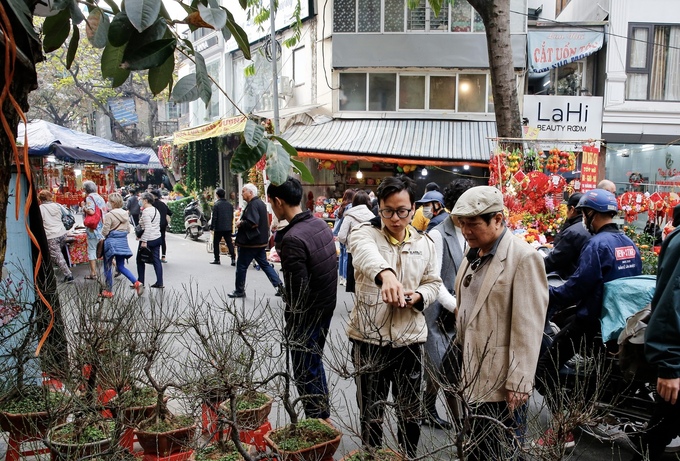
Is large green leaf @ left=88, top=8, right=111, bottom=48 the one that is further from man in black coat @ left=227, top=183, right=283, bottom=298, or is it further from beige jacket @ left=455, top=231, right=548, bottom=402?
man in black coat @ left=227, top=183, right=283, bottom=298

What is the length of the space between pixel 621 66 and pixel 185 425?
14.4 m

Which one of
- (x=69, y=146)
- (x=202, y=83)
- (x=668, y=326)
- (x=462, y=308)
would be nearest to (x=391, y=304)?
(x=462, y=308)

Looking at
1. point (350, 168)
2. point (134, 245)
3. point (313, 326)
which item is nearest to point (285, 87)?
point (350, 168)

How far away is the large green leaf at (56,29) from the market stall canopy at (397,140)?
1124 centimetres

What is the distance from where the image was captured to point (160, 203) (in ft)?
41.4

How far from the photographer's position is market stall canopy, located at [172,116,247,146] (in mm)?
15284

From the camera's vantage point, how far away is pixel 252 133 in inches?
72.8

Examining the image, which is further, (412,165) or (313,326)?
(412,165)

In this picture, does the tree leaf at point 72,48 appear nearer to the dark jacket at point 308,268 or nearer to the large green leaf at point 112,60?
the large green leaf at point 112,60

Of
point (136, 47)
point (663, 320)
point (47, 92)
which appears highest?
point (47, 92)

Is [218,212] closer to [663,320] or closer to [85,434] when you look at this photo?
[85,434]

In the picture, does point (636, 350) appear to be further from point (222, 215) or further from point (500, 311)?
point (222, 215)

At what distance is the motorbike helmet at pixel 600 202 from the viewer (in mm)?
3889

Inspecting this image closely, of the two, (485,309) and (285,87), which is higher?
(285,87)
